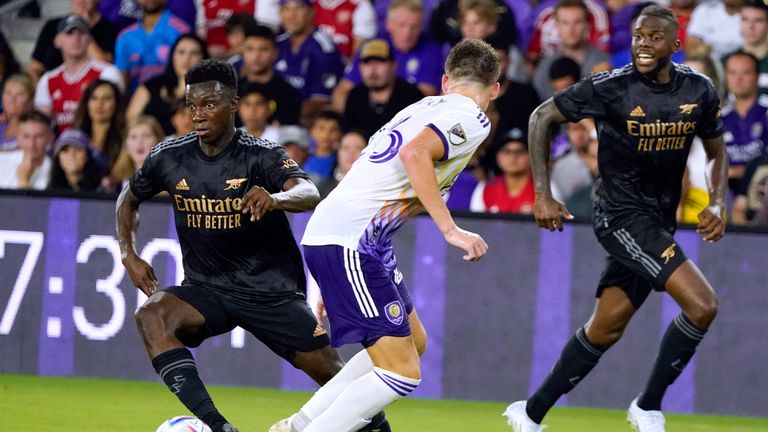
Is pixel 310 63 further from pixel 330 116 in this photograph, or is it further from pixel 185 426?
pixel 185 426

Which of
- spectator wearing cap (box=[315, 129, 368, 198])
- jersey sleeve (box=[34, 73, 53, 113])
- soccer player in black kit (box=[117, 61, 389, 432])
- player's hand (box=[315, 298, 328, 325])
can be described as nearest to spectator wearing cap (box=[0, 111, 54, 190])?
jersey sleeve (box=[34, 73, 53, 113])

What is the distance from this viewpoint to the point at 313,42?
11.8 meters

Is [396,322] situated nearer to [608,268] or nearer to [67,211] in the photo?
[608,268]

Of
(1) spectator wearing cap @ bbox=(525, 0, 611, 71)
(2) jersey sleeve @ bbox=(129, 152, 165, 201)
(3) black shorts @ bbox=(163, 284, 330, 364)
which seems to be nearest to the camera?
(3) black shorts @ bbox=(163, 284, 330, 364)

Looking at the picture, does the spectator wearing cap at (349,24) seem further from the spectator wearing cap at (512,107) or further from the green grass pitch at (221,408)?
the green grass pitch at (221,408)

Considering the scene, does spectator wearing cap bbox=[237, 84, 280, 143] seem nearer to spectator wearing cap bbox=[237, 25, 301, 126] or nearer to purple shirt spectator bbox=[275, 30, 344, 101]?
spectator wearing cap bbox=[237, 25, 301, 126]

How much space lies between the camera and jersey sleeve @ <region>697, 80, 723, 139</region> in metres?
7.09

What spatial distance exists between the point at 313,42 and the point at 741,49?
12.0 feet

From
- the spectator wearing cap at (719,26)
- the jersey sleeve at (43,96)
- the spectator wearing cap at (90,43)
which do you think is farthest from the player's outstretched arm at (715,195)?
the spectator wearing cap at (90,43)

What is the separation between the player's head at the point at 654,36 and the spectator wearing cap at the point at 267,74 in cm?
479

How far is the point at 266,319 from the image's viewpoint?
257 inches

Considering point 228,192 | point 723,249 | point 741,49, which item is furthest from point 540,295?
point 228,192

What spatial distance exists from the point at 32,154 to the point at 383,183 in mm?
6357

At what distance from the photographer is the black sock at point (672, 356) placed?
687 centimetres
